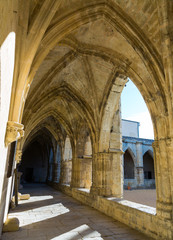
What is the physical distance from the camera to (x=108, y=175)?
679cm

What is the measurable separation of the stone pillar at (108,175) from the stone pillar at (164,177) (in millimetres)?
2941

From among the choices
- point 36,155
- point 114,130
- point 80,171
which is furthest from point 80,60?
point 36,155

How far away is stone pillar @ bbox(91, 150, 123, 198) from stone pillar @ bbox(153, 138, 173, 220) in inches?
116

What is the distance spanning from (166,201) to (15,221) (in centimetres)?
347

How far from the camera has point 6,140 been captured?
229 cm

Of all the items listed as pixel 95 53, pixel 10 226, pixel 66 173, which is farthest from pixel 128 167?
pixel 10 226

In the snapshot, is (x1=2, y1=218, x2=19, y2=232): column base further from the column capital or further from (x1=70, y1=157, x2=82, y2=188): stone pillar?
(x1=70, y1=157, x2=82, y2=188): stone pillar

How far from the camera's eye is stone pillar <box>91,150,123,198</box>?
6695 mm

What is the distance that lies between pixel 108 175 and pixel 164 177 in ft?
10.5

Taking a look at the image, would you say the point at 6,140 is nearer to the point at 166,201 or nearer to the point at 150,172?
the point at 166,201

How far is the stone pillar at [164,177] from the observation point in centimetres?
366

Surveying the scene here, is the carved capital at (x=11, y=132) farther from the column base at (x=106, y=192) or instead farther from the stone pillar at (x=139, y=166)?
the stone pillar at (x=139, y=166)

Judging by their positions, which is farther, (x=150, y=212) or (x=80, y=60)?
(x=80, y=60)

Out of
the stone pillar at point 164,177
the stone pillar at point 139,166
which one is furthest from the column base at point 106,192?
the stone pillar at point 139,166
